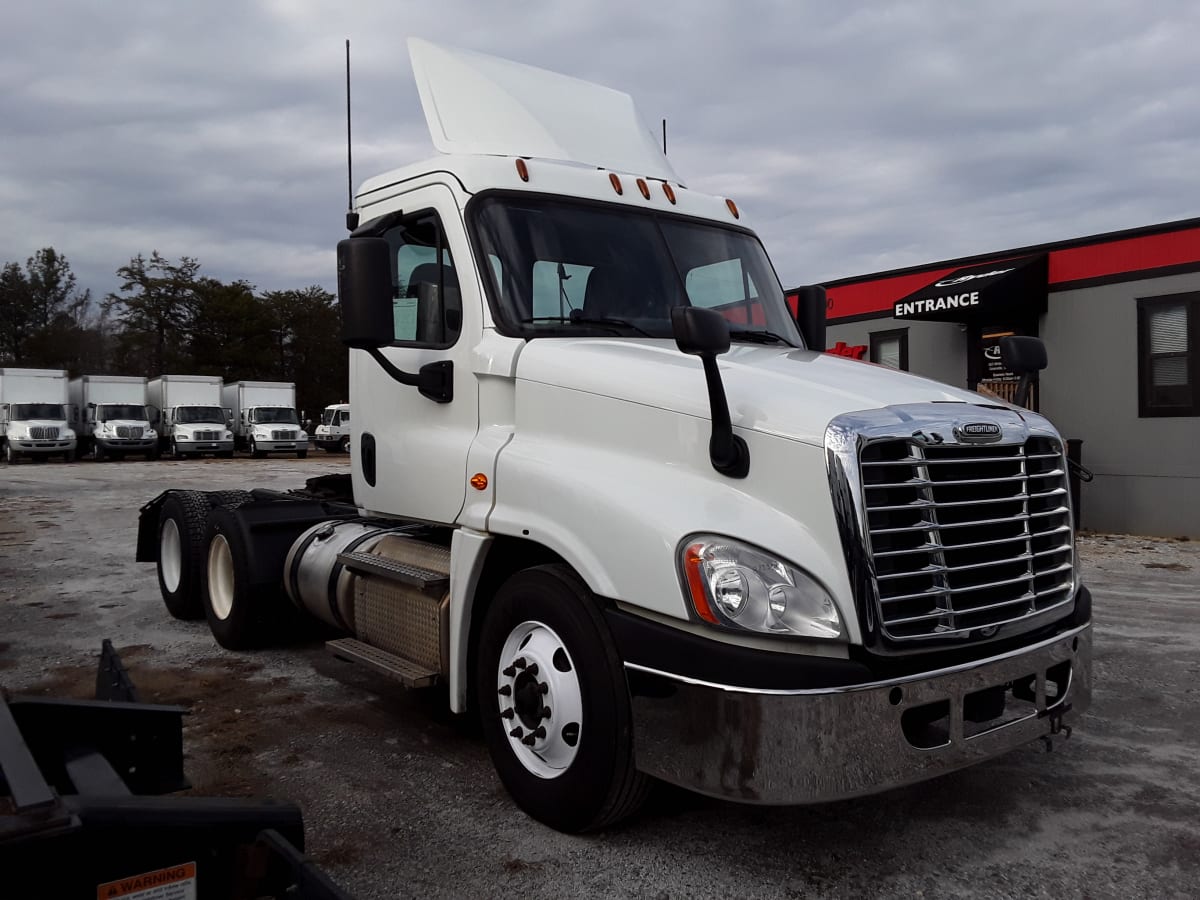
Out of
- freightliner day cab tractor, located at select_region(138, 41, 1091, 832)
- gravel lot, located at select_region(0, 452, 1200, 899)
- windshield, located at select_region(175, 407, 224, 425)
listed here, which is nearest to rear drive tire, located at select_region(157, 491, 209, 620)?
gravel lot, located at select_region(0, 452, 1200, 899)

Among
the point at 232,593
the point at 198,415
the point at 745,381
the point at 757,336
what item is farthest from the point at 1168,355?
the point at 198,415

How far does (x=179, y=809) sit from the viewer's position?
240 cm

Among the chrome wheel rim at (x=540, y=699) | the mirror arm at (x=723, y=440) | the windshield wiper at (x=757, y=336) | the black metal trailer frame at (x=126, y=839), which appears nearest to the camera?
the black metal trailer frame at (x=126, y=839)

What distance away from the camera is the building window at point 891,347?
679 inches

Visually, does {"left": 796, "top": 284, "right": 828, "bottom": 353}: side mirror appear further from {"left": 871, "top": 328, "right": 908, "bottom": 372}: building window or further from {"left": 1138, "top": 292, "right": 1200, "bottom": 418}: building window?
{"left": 871, "top": 328, "right": 908, "bottom": 372}: building window

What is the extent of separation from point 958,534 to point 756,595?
785 millimetres

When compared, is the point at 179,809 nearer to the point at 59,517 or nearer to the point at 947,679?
the point at 947,679

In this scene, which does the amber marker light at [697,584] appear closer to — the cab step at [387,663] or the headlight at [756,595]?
the headlight at [756,595]

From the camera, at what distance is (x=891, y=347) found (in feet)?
57.7

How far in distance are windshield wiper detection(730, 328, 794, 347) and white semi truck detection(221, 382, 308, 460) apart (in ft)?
117

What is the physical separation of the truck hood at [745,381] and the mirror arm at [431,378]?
1.61 feet

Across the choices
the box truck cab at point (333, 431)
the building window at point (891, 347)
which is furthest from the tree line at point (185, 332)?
the building window at point (891, 347)

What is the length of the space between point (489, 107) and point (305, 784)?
3356 millimetres

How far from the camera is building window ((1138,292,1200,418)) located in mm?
13172
